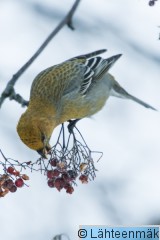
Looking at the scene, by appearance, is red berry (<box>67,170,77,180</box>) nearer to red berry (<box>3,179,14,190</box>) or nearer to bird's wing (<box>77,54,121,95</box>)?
red berry (<box>3,179,14,190</box>)

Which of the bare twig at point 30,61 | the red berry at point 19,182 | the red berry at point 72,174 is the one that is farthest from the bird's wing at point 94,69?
the bare twig at point 30,61

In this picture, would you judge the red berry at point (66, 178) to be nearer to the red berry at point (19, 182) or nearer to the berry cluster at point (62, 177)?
the berry cluster at point (62, 177)

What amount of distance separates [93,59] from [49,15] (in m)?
5.35

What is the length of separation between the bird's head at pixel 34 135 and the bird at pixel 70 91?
0.6 inches

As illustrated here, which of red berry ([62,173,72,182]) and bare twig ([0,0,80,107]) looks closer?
bare twig ([0,0,80,107])

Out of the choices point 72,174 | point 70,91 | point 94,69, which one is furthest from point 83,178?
point 94,69

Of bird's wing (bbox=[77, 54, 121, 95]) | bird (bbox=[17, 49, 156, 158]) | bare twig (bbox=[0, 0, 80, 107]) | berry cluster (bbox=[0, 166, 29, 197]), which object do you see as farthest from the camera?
bird's wing (bbox=[77, 54, 121, 95])

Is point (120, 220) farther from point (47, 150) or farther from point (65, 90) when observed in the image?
point (47, 150)

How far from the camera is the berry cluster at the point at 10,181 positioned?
189 inches

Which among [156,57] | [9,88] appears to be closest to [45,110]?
[9,88]

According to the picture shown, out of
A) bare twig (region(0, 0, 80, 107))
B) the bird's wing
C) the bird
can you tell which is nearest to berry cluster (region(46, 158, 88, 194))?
the bird

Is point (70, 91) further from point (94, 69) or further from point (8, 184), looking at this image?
point (8, 184)

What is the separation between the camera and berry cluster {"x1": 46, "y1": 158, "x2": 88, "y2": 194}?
16.2 feet

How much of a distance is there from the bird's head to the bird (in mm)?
15
